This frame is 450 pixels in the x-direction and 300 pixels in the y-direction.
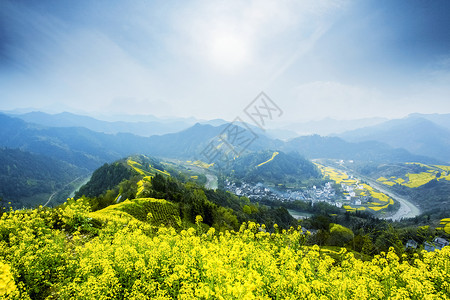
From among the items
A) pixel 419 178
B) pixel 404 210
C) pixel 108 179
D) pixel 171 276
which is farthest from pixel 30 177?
pixel 419 178

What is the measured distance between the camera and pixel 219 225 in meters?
31.0

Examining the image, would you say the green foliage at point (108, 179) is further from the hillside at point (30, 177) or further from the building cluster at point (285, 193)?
the building cluster at point (285, 193)

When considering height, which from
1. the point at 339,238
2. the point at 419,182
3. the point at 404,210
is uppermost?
the point at 339,238

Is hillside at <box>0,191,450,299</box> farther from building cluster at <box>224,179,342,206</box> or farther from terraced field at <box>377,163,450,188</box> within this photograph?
terraced field at <box>377,163,450,188</box>

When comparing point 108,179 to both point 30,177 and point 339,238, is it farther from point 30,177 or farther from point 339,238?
point 30,177

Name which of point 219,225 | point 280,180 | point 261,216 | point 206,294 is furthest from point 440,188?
point 206,294

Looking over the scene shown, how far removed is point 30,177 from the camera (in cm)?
15550

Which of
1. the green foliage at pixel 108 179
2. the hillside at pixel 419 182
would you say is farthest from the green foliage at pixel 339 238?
the hillside at pixel 419 182

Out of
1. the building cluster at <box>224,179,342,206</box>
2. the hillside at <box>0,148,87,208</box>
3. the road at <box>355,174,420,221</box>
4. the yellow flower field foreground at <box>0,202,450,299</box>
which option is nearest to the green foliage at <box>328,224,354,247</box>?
the yellow flower field foreground at <box>0,202,450,299</box>

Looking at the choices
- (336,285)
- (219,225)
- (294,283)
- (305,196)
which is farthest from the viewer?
(305,196)

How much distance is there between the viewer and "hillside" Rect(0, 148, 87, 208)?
125 meters

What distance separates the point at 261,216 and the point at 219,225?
2972 centimetres

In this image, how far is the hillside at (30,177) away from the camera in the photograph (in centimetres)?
12475

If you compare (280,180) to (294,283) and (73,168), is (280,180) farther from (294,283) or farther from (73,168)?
(73,168)
